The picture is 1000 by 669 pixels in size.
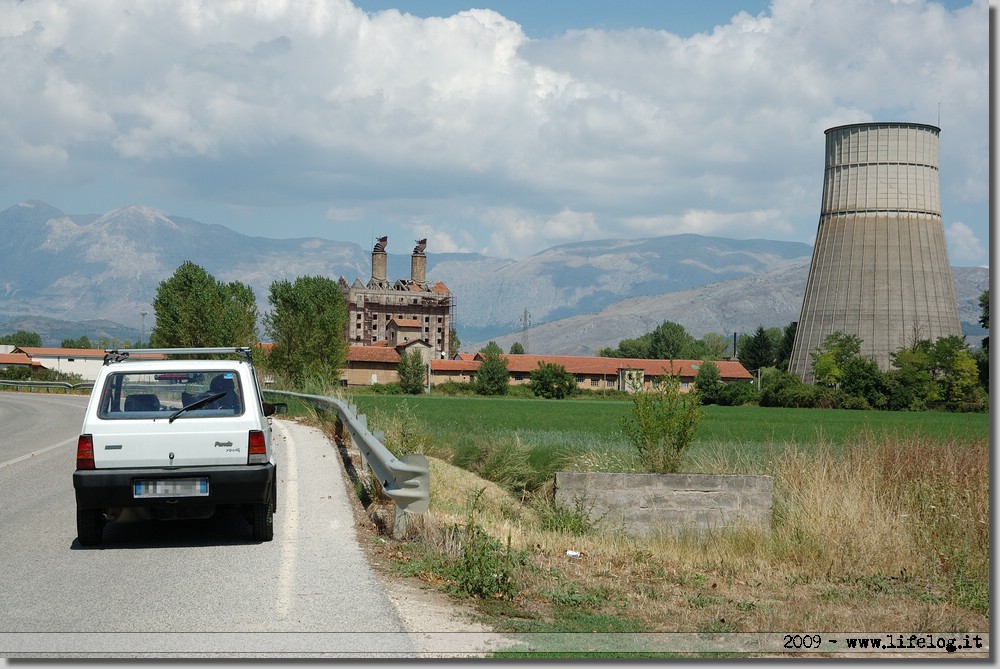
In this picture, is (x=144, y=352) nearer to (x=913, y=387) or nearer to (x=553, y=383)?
(x=913, y=387)

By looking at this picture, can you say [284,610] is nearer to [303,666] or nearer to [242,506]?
[303,666]

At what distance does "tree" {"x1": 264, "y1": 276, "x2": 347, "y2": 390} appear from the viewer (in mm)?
82500

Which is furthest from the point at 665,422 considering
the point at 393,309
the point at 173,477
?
the point at 393,309

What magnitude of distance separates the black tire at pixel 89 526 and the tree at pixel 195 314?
2628 inches

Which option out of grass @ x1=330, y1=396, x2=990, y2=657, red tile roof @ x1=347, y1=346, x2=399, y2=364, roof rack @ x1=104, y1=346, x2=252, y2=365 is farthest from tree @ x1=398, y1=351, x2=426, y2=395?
roof rack @ x1=104, y1=346, x2=252, y2=365

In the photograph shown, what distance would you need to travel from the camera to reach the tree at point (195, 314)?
7681 cm

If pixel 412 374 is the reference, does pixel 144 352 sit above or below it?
below

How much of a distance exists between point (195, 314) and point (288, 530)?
6981cm

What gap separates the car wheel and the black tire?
145 centimetres

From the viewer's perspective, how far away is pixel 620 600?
7.89 metres

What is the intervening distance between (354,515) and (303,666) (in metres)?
6.54

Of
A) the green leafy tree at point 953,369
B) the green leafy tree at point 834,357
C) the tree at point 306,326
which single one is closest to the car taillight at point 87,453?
the tree at point 306,326

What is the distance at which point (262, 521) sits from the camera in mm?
10117

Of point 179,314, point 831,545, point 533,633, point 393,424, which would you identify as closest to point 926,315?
point 179,314
